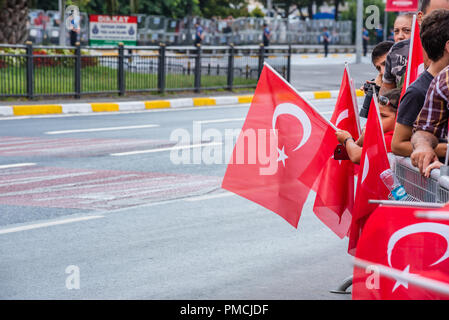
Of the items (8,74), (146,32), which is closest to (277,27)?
(146,32)

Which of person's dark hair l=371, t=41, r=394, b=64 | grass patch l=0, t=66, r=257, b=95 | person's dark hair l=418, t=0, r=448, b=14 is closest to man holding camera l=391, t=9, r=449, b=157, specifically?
person's dark hair l=418, t=0, r=448, b=14

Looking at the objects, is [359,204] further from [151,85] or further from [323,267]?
[151,85]

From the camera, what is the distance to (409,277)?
2.72 m

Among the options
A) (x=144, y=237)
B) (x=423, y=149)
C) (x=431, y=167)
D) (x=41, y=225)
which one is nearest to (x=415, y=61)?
(x=423, y=149)

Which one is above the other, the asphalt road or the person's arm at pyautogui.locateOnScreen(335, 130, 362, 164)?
the person's arm at pyautogui.locateOnScreen(335, 130, 362, 164)

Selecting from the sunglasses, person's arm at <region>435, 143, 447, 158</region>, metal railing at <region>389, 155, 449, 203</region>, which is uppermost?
the sunglasses

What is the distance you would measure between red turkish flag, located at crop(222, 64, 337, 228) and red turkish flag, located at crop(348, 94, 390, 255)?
0.97 m

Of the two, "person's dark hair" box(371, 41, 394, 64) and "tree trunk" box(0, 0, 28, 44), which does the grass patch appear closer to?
"tree trunk" box(0, 0, 28, 44)

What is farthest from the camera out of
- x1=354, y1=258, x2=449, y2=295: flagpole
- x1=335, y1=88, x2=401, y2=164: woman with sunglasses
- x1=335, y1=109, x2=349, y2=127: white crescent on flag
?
x1=335, y1=109, x2=349, y2=127: white crescent on flag

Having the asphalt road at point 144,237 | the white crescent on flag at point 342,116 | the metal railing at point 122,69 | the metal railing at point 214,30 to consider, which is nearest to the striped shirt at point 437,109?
the white crescent on flag at point 342,116

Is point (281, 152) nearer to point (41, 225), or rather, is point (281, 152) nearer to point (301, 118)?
point (301, 118)

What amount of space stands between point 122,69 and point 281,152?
15.2m

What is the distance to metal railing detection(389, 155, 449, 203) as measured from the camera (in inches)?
140
